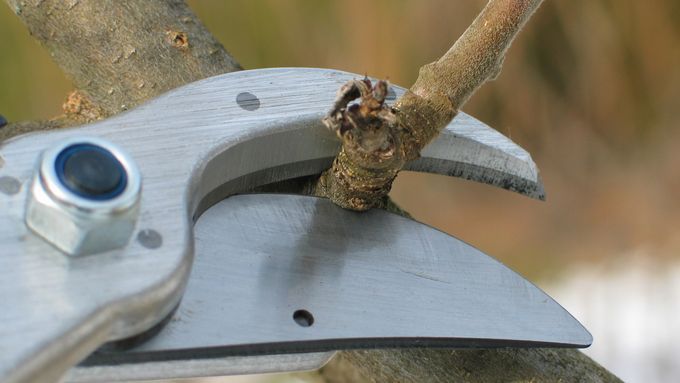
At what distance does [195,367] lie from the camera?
0.42 m

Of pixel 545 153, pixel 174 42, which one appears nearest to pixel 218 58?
pixel 174 42

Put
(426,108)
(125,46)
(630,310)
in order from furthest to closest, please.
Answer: (630,310) → (125,46) → (426,108)

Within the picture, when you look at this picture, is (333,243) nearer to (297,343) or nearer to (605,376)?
(297,343)

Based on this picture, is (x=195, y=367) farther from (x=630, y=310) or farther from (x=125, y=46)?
(x=630, y=310)

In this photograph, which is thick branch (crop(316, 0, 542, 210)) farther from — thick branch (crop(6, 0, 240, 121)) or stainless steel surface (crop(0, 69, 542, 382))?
thick branch (crop(6, 0, 240, 121))

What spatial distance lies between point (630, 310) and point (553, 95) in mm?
240

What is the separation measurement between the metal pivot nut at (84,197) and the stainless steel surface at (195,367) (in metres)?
0.05

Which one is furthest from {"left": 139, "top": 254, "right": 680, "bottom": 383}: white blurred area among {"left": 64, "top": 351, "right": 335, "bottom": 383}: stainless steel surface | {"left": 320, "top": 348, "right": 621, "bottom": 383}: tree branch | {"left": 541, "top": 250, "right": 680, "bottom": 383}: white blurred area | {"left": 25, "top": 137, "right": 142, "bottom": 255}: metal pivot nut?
{"left": 25, "top": 137, "right": 142, "bottom": 255}: metal pivot nut

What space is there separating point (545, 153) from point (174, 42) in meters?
0.54

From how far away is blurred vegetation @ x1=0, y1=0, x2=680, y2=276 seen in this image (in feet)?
3.18

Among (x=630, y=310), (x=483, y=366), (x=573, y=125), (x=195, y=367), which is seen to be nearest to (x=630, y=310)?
(x=630, y=310)

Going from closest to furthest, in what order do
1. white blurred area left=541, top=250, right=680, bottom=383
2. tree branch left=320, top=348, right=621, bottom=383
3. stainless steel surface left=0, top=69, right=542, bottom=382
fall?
stainless steel surface left=0, top=69, right=542, bottom=382, tree branch left=320, top=348, right=621, bottom=383, white blurred area left=541, top=250, right=680, bottom=383

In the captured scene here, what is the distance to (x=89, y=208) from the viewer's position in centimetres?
35

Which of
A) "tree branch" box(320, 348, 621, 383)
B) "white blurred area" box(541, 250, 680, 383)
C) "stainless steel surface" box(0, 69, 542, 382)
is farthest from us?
"white blurred area" box(541, 250, 680, 383)
